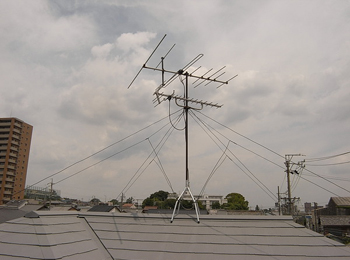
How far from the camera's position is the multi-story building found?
210 feet

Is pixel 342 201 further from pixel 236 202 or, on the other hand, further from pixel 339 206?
pixel 236 202

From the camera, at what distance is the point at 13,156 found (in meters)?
67.2

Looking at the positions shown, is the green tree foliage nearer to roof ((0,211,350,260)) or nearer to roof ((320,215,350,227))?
roof ((320,215,350,227))

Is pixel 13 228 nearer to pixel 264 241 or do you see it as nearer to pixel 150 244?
pixel 150 244

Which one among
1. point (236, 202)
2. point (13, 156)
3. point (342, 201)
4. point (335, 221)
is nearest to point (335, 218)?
point (335, 221)

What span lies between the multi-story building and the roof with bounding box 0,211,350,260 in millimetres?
67124

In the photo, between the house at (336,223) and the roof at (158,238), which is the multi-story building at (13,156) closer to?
the house at (336,223)

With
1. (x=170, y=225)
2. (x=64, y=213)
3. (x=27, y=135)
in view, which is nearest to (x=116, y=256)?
(x=170, y=225)

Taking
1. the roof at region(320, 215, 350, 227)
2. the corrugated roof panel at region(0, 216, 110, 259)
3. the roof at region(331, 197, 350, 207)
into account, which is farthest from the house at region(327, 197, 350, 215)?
the corrugated roof panel at region(0, 216, 110, 259)

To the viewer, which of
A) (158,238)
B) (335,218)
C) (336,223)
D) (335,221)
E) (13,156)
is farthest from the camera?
(13,156)

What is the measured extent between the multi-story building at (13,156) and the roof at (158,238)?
67.1 m

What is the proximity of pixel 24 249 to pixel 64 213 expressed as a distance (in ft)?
5.97

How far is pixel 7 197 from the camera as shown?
63.7 metres

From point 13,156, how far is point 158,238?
7291 centimetres
